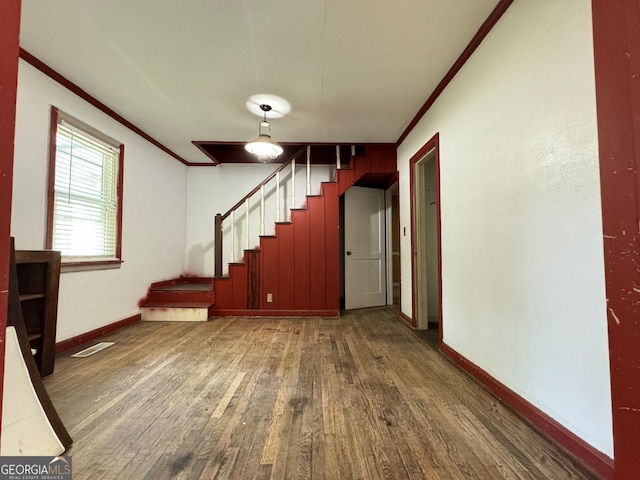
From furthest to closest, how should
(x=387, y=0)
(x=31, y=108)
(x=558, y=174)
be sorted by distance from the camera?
(x=31, y=108) → (x=387, y=0) → (x=558, y=174)

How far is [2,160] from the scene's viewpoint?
0.58 meters

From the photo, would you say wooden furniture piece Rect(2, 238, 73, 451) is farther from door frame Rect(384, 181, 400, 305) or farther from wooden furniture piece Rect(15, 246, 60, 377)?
door frame Rect(384, 181, 400, 305)

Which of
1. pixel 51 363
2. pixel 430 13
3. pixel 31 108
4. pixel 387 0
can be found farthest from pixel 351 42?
pixel 51 363

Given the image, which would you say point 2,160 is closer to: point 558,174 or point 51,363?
point 558,174

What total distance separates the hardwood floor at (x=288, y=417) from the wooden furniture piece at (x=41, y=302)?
23cm

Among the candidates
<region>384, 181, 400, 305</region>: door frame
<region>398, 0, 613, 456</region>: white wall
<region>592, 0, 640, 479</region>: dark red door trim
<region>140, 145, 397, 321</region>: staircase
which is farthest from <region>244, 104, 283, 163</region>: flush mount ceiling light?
<region>592, 0, 640, 479</region>: dark red door trim

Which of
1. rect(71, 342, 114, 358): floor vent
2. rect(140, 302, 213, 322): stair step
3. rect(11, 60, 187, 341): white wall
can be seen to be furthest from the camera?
rect(140, 302, 213, 322): stair step

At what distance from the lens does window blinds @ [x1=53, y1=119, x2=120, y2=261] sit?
2529 mm

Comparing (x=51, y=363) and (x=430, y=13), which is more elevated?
(x=430, y=13)

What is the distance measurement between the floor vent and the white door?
120 inches

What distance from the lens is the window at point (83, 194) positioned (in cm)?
247

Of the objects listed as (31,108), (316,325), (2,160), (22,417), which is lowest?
(316,325)

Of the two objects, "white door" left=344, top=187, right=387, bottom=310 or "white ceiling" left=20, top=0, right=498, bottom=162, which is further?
"white door" left=344, top=187, right=387, bottom=310

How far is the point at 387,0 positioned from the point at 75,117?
2.93m
